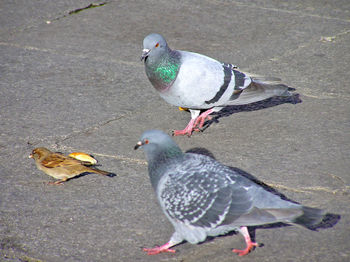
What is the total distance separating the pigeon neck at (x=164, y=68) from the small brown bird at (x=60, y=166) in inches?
45.8

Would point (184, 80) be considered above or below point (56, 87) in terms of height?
above

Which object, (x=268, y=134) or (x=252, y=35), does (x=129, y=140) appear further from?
(x=252, y=35)

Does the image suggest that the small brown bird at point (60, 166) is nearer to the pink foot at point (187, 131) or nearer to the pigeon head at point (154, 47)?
the pink foot at point (187, 131)

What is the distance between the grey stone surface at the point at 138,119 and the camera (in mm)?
3871

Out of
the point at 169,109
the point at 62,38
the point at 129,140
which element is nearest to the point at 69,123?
the point at 129,140

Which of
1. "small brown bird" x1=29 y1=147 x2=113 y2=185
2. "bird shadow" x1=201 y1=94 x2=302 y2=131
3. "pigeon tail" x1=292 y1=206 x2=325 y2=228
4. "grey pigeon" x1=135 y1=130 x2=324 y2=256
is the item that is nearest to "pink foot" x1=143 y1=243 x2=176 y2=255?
"grey pigeon" x1=135 y1=130 x2=324 y2=256

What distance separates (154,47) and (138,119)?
864 millimetres

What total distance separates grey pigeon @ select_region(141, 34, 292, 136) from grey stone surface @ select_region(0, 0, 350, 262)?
351 millimetres

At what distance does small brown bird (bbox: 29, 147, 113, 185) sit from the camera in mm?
4504

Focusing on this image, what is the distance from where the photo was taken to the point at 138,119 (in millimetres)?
5754

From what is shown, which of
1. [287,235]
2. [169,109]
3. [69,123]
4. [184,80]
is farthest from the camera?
[169,109]

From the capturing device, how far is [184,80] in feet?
17.3

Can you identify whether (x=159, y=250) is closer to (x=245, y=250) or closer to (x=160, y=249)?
(x=160, y=249)

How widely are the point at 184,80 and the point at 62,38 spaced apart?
3208mm
